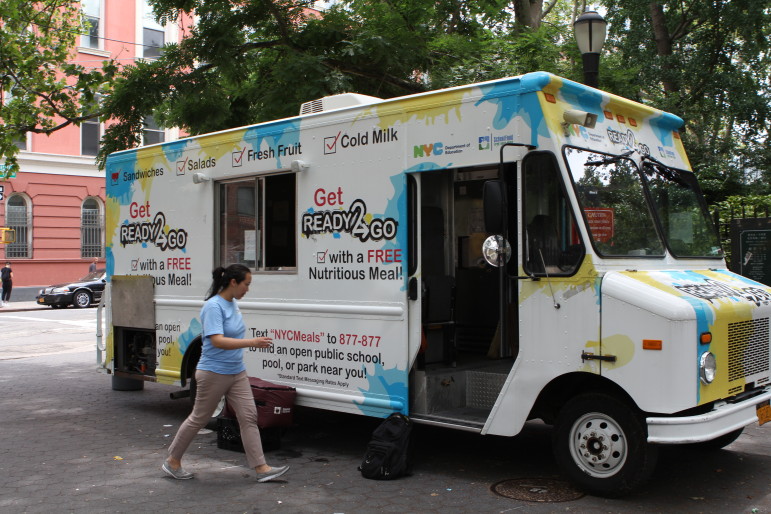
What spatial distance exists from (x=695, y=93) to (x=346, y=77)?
1058 cm

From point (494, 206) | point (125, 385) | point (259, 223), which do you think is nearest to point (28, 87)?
point (125, 385)

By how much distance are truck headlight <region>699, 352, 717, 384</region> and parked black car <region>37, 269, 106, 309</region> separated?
24952 millimetres

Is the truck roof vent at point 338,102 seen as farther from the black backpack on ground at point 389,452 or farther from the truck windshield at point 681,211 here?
the black backpack on ground at point 389,452

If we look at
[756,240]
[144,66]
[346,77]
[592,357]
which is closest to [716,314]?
[592,357]

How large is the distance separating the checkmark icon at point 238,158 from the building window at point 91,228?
26295 millimetres

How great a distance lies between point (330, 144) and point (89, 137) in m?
28.1

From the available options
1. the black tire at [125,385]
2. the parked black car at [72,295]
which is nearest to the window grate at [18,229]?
the parked black car at [72,295]

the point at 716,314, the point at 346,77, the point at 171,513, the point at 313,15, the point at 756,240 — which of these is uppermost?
the point at 313,15

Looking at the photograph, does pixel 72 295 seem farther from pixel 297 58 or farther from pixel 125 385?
pixel 297 58

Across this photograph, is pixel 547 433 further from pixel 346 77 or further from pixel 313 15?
pixel 313 15

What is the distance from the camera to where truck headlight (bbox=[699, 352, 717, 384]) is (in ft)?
17.4

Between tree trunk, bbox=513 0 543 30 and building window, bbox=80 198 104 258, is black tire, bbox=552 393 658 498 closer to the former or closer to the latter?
tree trunk, bbox=513 0 543 30

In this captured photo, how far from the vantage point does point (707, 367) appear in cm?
536

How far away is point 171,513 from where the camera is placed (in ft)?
18.2
